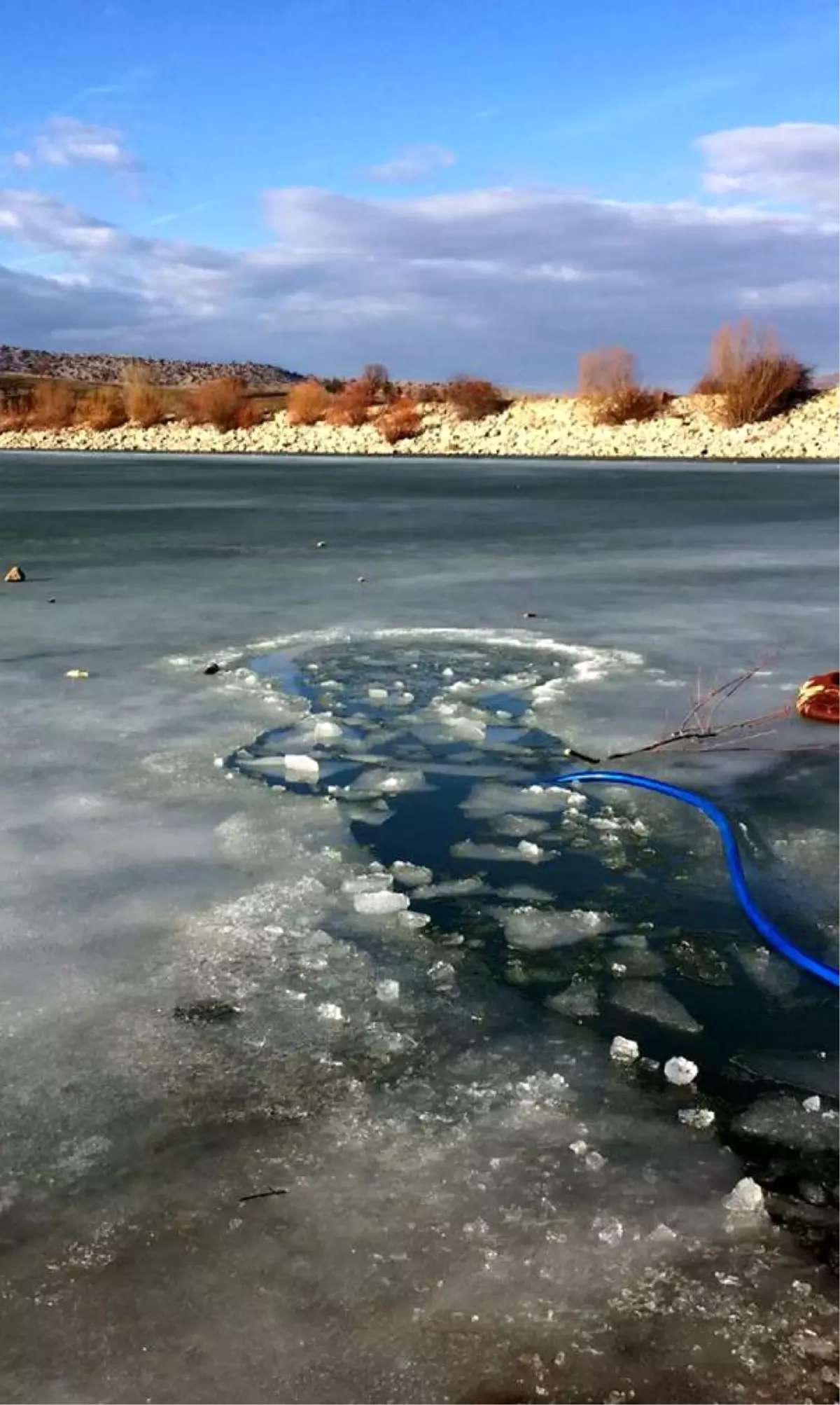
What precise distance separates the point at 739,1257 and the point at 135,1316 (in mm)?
870

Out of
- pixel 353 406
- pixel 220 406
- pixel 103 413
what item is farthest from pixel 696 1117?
pixel 103 413

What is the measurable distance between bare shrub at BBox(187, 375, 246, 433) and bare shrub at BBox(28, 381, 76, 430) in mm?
6623

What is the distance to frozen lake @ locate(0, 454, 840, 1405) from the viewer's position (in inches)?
61.5

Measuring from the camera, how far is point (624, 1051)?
228cm

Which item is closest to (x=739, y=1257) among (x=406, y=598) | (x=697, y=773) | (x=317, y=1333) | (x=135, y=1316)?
(x=317, y=1333)

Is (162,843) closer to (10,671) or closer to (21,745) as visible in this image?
(21,745)

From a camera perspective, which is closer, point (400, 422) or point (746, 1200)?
point (746, 1200)

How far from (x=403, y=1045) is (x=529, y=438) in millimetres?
39064

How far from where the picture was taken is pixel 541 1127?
2.04 meters

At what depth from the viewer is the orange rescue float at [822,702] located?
4.82 meters

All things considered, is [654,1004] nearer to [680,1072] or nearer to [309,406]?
[680,1072]

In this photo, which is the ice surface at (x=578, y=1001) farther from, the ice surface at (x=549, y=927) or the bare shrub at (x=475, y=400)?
the bare shrub at (x=475, y=400)

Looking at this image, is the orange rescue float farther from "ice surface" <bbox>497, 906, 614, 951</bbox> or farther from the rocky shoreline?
the rocky shoreline

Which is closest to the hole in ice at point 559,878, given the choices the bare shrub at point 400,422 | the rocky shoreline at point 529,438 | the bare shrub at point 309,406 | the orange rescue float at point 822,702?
the orange rescue float at point 822,702
